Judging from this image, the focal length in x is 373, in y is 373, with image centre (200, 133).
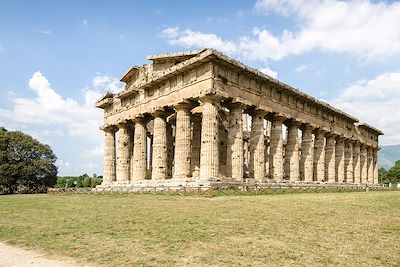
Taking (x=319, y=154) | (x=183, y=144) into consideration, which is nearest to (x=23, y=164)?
(x=183, y=144)

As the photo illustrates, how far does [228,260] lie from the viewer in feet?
29.0

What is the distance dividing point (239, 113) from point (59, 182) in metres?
77.6

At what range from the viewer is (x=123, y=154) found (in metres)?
46.3

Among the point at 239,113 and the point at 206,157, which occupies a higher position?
the point at 239,113

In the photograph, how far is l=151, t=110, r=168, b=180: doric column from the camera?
124 feet

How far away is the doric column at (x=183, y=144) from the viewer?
113 ft

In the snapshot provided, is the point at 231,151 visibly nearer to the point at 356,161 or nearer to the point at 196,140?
the point at 196,140

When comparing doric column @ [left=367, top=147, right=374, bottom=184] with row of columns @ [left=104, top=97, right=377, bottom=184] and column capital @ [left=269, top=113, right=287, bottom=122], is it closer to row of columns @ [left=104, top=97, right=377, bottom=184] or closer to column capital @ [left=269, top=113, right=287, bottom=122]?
row of columns @ [left=104, top=97, right=377, bottom=184]

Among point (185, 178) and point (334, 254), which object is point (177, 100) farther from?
point (334, 254)

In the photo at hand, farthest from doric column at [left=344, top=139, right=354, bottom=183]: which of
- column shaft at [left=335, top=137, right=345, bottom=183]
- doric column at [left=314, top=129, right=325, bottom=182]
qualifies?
doric column at [left=314, top=129, right=325, bottom=182]

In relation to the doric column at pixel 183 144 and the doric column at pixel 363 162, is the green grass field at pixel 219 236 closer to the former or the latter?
the doric column at pixel 183 144

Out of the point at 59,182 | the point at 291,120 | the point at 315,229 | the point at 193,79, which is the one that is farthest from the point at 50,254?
the point at 59,182

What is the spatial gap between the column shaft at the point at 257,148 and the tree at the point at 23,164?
43.9 metres

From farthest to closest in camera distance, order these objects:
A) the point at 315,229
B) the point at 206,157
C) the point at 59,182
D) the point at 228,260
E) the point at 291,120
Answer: the point at 59,182 → the point at 291,120 → the point at 206,157 → the point at 315,229 → the point at 228,260
